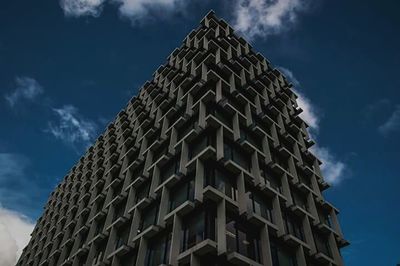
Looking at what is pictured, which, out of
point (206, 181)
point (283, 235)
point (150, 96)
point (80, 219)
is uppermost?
point (150, 96)

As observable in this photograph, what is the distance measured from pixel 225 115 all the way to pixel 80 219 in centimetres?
2172

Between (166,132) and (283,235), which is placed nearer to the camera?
(283,235)

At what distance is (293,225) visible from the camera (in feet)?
91.6

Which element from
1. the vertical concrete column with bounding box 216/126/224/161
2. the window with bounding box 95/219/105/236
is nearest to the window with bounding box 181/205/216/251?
the vertical concrete column with bounding box 216/126/224/161

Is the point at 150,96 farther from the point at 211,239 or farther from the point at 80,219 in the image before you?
the point at 211,239

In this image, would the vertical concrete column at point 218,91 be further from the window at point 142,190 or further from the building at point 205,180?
the window at point 142,190

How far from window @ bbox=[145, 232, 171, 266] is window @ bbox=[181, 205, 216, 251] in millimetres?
1788

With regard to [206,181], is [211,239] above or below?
below

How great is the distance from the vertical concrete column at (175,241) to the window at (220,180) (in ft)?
10.9

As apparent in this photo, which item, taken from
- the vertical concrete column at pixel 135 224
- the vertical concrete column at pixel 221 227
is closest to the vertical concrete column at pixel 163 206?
the vertical concrete column at pixel 135 224

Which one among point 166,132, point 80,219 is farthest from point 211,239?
point 80,219

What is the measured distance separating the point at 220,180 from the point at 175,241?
19.3 feet

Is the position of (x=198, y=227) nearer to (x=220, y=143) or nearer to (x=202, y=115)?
(x=220, y=143)

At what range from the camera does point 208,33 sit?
4425 centimetres
